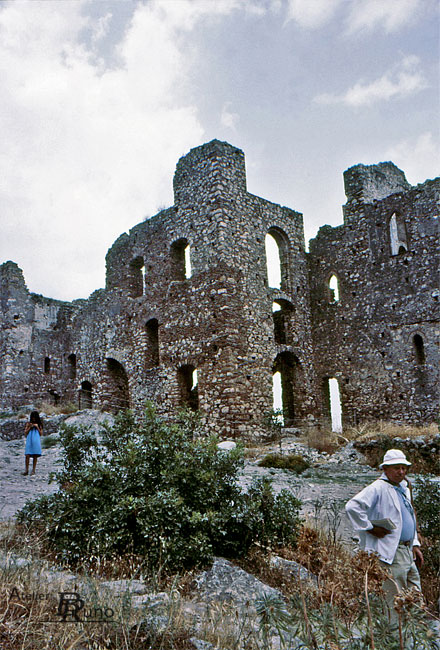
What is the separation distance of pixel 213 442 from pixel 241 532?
1172 millimetres

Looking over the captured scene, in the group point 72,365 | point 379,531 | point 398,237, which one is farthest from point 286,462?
point 72,365

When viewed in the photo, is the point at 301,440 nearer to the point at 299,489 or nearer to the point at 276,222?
the point at 299,489

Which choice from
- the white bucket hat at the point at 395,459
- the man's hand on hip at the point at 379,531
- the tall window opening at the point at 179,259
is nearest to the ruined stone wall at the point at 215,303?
the tall window opening at the point at 179,259

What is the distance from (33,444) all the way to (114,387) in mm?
9392

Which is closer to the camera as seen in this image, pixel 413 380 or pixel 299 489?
pixel 299 489

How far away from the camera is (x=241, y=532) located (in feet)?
21.4

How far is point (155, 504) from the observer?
19.4 ft

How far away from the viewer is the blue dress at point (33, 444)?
11500 mm

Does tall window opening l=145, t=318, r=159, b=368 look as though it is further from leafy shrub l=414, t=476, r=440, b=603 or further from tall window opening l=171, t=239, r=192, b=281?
leafy shrub l=414, t=476, r=440, b=603

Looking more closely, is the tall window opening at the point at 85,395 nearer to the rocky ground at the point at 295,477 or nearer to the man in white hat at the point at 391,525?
the rocky ground at the point at 295,477

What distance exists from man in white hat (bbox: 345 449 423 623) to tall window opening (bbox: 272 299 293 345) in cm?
1397

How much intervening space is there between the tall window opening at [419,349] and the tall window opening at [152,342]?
9152mm

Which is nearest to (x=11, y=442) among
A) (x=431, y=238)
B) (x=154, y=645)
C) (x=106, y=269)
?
(x=106, y=269)

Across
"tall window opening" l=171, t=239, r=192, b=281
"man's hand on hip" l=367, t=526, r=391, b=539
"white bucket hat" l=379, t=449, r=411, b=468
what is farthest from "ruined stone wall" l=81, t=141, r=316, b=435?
"man's hand on hip" l=367, t=526, r=391, b=539
